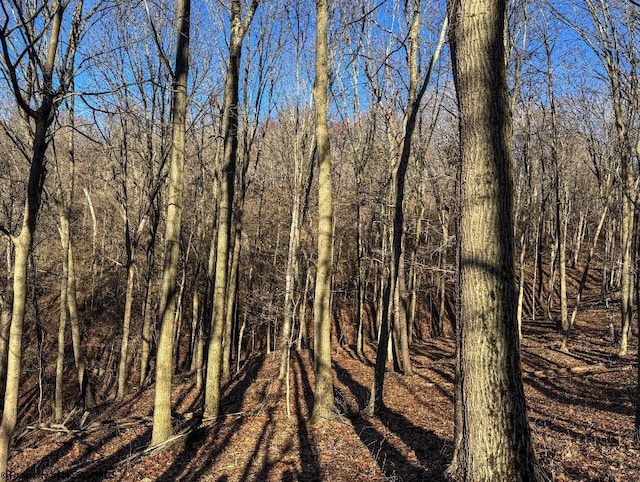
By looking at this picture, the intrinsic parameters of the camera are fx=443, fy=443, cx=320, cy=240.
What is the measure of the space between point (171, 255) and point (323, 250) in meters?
2.59

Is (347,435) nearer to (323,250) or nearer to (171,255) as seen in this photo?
(323,250)

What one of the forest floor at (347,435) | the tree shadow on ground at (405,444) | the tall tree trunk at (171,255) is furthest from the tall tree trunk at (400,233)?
the tall tree trunk at (171,255)

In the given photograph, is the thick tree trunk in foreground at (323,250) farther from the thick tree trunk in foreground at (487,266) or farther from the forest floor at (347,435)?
the thick tree trunk in foreground at (487,266)

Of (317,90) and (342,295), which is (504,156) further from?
(342,295)

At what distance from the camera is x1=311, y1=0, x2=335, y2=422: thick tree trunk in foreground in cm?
779

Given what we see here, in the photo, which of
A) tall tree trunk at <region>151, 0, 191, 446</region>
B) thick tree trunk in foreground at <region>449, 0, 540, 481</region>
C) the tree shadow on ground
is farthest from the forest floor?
A: thick tree trunk in foreground at <region>449, 0, 540, 481</region>

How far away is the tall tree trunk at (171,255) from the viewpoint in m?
6.96

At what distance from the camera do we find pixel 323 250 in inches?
313

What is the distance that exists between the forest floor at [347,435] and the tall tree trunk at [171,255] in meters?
0.52

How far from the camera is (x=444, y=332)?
23.5 metres

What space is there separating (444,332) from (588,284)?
443 inches

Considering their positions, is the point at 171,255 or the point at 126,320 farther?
the point at 126,320

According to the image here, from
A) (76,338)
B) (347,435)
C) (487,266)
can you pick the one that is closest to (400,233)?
(347,435)

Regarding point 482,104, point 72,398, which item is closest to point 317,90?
point 482,104
